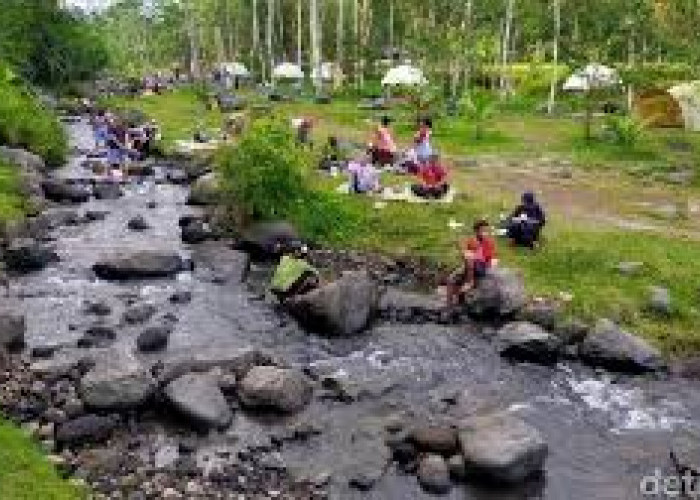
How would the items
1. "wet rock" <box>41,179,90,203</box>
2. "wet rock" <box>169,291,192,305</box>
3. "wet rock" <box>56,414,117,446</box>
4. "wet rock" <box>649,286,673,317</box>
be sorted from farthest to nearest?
"wet rock" <box>41,179,90,203</box>
"wet rock" <box>169,291,192,305</box>
"wet rock" <box>649,286,673,317</box>
"wet rock" <box>56,414,117,446</box>

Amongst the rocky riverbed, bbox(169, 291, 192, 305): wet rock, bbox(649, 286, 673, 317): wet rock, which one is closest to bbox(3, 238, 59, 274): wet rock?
the rocky riverbed

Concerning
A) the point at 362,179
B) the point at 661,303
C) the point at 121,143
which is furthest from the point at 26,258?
the point at 121,143

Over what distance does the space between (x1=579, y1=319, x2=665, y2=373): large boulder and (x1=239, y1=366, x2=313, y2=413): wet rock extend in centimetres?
630

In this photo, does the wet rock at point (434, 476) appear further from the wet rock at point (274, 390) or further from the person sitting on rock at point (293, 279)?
the person sitting on rock at point (293, 279)

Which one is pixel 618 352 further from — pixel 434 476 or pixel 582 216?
pixel 582 216

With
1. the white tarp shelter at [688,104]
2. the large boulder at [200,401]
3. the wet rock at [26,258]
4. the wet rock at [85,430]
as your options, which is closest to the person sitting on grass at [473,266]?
the large boulder at [200,401]

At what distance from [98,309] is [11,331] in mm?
3002

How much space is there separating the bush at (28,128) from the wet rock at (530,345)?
1055 inches

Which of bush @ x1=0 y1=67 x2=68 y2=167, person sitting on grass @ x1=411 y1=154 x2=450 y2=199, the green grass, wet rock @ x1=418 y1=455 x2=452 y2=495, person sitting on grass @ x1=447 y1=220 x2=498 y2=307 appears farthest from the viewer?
bush @ x1=0 y1=67 x2=68 y2=167

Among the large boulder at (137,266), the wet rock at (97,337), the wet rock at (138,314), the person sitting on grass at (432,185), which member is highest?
the person sitting on grass at (432,185)

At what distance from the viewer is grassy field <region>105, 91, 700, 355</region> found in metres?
24.9

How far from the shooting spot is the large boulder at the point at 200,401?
1875cm

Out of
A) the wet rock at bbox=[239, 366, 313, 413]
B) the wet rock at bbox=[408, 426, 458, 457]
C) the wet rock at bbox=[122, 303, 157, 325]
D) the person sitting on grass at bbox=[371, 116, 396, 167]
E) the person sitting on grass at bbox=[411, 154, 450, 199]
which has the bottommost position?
the wet rock at bbox=[408, 426, 458, 457]

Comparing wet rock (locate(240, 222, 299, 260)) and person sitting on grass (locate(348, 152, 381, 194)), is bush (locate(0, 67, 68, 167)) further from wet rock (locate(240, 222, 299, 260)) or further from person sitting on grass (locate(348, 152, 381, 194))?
wet rock (locate(240, 222, 299, 260))
